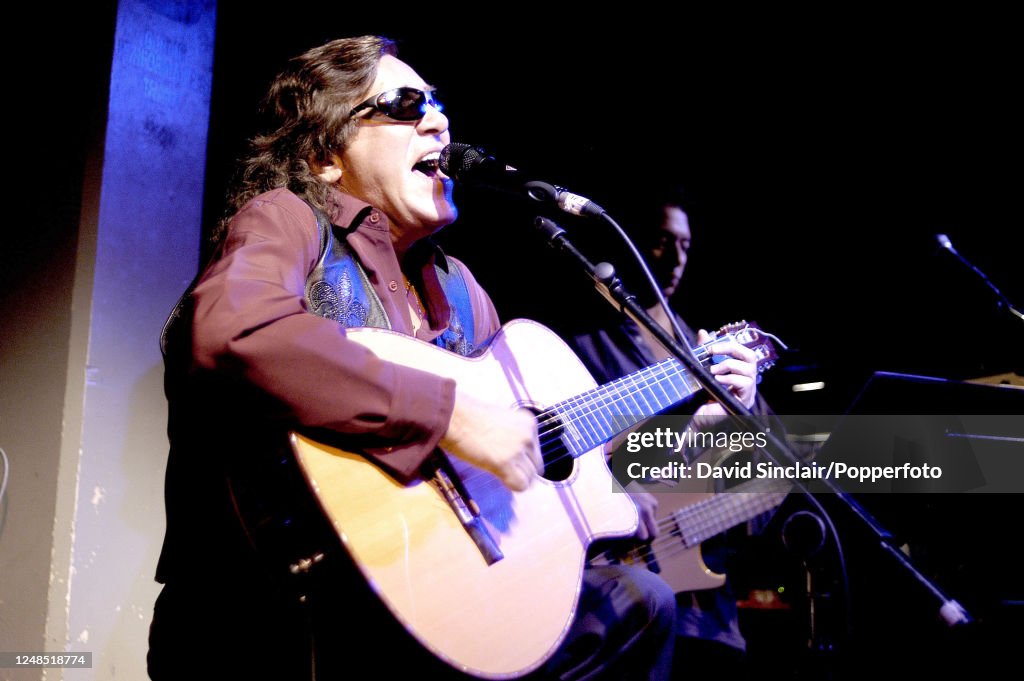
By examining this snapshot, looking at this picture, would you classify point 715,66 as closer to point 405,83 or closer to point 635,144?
point 635,144

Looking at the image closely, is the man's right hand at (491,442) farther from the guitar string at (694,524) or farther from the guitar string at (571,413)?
the guitar string at (694,524)

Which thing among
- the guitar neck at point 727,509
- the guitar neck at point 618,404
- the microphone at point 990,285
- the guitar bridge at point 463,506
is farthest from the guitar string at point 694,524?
the guitar bridge at point 463,506

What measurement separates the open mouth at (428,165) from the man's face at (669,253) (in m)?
1.93

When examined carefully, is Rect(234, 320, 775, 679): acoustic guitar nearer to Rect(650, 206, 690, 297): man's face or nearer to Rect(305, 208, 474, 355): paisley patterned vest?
Rect(305, 208, 474, 355): paisley patterned vest

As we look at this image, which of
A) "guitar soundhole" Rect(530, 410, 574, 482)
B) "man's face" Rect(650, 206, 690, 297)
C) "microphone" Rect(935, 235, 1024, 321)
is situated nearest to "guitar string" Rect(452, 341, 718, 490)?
"guitar soundhole" Rect(530, 410, 574, 482)

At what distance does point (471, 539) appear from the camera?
1.61 metres

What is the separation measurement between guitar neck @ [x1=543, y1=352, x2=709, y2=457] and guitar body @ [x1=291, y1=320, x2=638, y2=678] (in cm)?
6

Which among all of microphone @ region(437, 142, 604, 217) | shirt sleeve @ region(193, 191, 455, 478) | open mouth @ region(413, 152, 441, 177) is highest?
open mouth @ region(413, 152, 441, 177)

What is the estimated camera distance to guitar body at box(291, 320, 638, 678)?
1446mm

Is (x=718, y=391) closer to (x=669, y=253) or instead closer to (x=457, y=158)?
(x=457, y=158)

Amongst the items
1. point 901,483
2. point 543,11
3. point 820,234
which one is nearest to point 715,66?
point 543,11

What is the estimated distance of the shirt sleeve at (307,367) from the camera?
1449 millimetres

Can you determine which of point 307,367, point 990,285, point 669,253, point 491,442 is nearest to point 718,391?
point 491,442

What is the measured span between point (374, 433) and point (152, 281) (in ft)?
4.36
